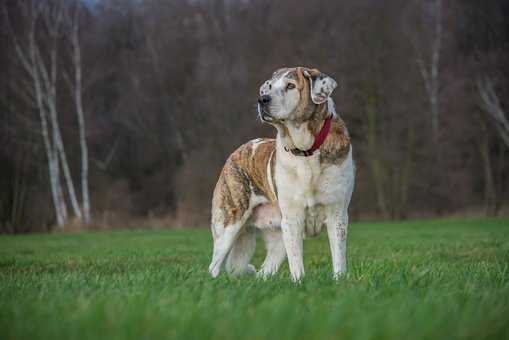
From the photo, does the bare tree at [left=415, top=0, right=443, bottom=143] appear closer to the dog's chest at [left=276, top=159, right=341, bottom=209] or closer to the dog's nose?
the dog's chest at [left=276, top=159, right=341, bottom=209]

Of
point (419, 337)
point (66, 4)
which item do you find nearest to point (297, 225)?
point (419, 337)

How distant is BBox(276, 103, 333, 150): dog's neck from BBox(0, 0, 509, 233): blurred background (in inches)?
812

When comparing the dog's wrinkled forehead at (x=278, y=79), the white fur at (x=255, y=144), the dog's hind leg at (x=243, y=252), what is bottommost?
the dog's hind leg at (x=243, y=252)

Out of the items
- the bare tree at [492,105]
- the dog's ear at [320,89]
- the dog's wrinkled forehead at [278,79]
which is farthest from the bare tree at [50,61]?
the dog's ear at [320,89]


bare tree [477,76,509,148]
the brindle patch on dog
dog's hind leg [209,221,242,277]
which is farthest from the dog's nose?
bare tree [477,76,509,148]

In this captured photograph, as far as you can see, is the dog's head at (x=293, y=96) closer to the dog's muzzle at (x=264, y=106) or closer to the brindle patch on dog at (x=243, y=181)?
the dog's muzzle at (x=264, y=106)

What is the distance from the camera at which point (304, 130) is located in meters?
4.89

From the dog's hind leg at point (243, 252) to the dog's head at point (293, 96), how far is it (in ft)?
4.68

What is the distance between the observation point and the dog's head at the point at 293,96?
4.82 m

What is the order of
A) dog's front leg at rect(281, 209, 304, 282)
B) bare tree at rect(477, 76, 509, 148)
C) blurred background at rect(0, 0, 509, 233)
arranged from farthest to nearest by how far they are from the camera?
bare tree at rect(477, 76, 509, 148)
blurred background at rect(0, 0, 509, 233)
dog's front leg at rect(281, 209, 304, 282)

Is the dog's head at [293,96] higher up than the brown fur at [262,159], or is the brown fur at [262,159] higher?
the dog's head at [293,96]

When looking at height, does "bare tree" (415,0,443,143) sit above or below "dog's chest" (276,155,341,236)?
above

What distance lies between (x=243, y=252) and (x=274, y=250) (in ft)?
0.99

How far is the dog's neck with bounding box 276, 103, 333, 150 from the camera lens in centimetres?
489
